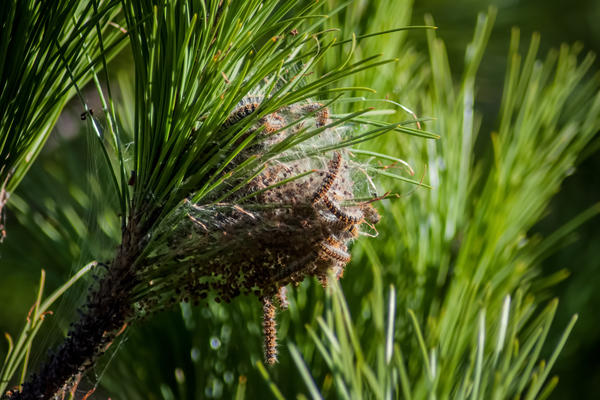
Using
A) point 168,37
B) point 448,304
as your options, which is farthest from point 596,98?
point 168,37

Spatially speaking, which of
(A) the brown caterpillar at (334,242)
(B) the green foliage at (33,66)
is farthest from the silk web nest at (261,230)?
(B) the green foliage at (33,66)

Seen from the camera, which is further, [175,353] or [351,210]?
[175,353]

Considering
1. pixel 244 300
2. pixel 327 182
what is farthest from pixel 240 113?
pixel 244 300

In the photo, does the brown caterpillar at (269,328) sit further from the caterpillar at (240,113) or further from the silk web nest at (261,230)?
the caterpillar at (240,113)

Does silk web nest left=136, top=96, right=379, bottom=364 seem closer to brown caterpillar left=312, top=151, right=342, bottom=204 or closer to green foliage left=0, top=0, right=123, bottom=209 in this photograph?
brown caterpillar left=312, top=151, right=342, bottom=204

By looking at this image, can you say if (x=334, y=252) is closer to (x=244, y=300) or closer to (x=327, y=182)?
(x=327, y=182)

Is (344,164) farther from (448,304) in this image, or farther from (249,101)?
(448,304)

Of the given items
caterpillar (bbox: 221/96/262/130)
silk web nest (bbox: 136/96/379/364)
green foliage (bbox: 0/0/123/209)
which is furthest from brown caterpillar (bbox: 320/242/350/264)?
green foliage (bbox: 0/0/123/209)
